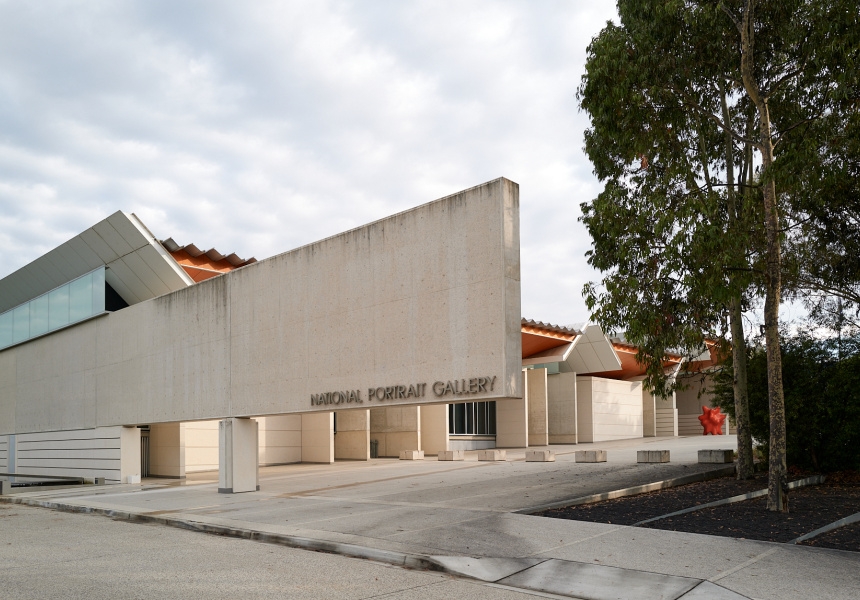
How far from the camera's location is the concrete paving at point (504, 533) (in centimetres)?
864

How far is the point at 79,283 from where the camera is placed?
2819cm

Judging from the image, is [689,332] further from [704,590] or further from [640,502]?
[704,590]

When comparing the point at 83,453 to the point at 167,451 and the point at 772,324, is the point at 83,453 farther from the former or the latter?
the point at 772,324

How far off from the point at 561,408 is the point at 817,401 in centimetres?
2600

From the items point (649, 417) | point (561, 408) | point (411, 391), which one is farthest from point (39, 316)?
point (649, 417)

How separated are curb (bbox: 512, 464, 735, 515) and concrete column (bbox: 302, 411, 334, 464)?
763 inches

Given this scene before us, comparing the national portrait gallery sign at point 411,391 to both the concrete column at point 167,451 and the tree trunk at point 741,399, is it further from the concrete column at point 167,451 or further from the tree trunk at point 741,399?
the concrete column at point 167,451

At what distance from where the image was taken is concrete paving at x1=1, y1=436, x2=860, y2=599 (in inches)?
340

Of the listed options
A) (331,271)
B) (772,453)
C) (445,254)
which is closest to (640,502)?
(772,453)

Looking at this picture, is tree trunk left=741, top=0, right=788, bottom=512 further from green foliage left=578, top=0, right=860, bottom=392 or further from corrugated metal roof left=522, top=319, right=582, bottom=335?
corrugated metal roof left=522, top=319, right=582, bottom=335

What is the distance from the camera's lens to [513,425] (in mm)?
42219

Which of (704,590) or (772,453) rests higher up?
(772,453)

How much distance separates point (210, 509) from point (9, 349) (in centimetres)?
2227

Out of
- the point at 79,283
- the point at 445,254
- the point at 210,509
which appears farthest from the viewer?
the point at 79,283
